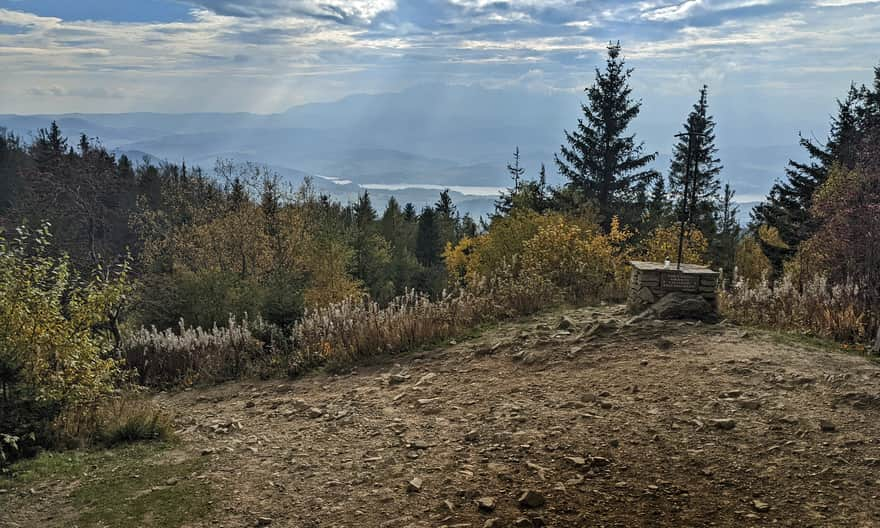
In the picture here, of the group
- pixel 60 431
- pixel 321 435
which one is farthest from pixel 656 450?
pixel 60 431

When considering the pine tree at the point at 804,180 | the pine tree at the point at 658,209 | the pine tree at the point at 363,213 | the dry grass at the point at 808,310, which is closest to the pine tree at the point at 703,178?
the pine tree at the point at 658,209

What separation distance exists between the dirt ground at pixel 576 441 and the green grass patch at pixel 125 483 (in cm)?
17

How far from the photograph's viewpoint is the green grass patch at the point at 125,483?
4.23 metres

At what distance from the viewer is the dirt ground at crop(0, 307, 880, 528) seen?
153 inches

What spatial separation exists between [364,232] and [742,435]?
37.3 m

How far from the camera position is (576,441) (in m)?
4.84

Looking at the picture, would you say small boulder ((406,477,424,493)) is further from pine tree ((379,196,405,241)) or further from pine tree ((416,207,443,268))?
pine tree ((416,207,443,268))

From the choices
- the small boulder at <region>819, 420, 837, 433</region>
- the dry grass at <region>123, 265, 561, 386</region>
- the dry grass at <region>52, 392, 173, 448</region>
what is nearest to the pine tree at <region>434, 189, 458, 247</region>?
the dry grass at <region>123, 265, 561, 386</region>

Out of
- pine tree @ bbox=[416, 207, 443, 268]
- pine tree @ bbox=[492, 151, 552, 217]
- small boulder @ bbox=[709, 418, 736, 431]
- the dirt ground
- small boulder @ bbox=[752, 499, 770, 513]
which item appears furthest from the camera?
pine tree @ bbox=[416, 207, 443, 268]

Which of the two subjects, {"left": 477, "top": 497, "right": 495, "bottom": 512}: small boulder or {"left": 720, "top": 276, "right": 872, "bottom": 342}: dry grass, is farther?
{"left": 720, "top": 276, "right": 872, "bottom": 342}: dry grass

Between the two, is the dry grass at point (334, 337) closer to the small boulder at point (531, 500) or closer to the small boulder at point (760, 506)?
the small boulder at point (531, 500)

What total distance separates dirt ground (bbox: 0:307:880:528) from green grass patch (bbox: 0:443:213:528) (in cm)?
17

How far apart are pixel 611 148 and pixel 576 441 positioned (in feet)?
104

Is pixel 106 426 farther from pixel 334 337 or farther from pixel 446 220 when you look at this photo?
pixel 446 220
